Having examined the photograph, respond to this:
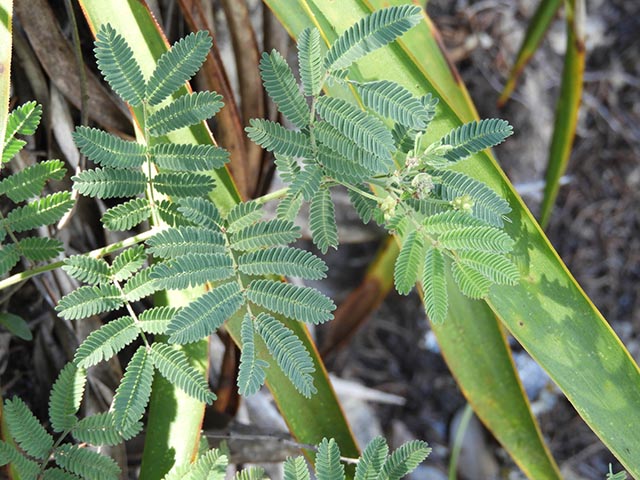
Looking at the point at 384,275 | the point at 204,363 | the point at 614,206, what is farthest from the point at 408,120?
the point at 614,206

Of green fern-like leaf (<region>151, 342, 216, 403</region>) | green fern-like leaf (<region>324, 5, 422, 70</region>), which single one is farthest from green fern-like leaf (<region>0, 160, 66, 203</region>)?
green fern-like leaf (<region>324, 5, 422, 70</region>)

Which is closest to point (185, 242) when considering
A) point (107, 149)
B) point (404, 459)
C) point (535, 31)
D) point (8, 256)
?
point (107, 149)


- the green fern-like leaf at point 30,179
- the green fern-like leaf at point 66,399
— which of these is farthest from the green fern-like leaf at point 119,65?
the green fern-like leaf at point 66,399

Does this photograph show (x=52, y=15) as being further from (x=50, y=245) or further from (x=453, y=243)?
(x=453, y=243)

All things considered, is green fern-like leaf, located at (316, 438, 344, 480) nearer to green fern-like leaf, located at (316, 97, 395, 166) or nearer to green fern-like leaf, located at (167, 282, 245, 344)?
green fern-like leaf, located at (167, 282, 245, 344)

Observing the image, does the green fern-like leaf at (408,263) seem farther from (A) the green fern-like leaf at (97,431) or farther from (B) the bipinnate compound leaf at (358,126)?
(A) the green fern-like leaf at (97,431)

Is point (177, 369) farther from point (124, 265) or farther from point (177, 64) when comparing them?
point (177, 64)
